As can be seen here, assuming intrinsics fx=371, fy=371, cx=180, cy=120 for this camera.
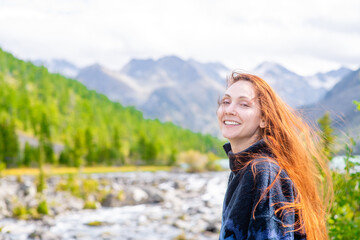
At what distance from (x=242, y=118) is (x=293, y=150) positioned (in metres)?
0.38

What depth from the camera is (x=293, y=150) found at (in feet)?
7.72

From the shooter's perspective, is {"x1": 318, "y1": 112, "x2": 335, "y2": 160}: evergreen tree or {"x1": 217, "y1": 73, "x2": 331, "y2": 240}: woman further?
{"x1": 318, "y1": 112, "x2": 335, "y2": 160}: evergreen tree

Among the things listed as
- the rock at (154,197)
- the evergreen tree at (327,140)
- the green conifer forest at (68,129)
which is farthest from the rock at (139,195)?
the evergreen tree at (327,140)

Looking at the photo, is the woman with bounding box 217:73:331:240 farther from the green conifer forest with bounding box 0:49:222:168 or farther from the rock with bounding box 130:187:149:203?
the green conifer forest with bounding box 0:49:222:168

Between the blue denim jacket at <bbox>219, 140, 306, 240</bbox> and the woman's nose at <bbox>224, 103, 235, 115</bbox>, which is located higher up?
the woman's nose at <bbox>224, 103, 235, 115</bbox>

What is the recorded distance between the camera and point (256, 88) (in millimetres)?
2451

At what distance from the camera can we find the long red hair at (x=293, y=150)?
2201 mm

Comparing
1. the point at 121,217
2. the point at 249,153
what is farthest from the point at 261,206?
the point at 121,217

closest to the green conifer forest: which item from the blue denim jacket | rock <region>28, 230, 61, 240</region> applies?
rock <region>28, 230, 61, 240</region>

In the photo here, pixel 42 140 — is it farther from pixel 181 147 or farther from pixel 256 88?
pixel 256 88

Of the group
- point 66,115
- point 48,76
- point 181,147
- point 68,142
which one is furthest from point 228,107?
point 48,76

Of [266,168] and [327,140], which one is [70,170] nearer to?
[327,140]

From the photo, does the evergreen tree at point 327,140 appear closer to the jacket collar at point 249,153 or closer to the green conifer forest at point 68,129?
the jacket collar at point 249,153

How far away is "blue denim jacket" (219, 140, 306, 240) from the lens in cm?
200
